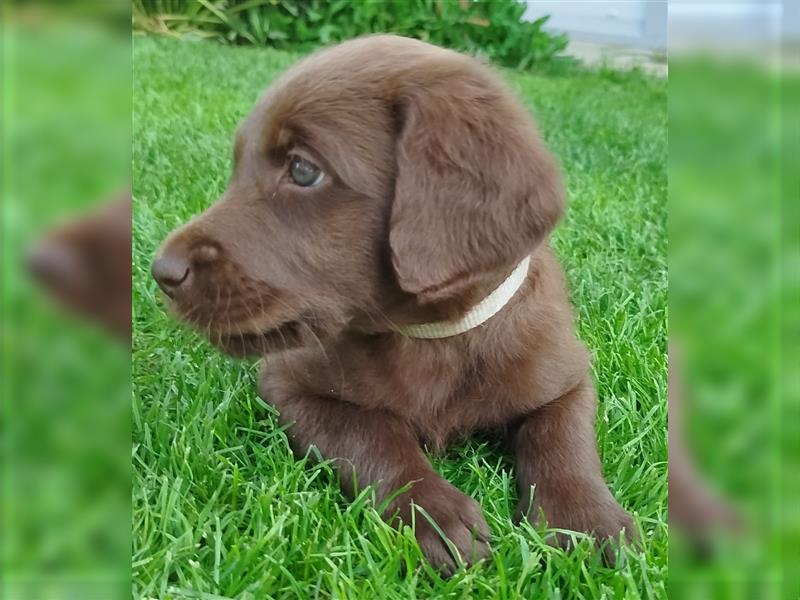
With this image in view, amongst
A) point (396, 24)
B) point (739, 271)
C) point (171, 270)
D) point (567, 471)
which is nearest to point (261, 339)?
point (171, 270)

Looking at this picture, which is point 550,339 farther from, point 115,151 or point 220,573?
point 115,151

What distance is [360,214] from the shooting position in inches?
57.7

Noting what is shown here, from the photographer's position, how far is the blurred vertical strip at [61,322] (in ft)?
2.00

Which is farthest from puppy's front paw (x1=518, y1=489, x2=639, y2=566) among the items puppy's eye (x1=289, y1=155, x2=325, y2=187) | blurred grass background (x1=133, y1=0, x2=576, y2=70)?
blurred grass background (x1=133, y1=0, x2=576, y2=70)

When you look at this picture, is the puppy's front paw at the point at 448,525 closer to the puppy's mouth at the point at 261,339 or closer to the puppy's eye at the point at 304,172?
the puppy's mouth at the point at 261,339

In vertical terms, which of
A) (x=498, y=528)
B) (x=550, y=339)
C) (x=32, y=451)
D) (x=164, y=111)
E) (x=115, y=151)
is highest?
(x=115, y=151)

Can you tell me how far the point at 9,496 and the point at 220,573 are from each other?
1.98 ft

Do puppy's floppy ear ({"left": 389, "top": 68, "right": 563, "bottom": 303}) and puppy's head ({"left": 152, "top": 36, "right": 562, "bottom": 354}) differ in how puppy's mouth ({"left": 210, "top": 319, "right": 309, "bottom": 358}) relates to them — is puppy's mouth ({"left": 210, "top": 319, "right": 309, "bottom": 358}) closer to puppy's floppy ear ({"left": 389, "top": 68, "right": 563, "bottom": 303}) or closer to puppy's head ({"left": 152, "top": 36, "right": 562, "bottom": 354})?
puppy's head ({"left": 152, "top": 36, "right": 562, "bottom": 354})

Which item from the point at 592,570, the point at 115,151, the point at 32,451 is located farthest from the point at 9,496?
the point at 592,570

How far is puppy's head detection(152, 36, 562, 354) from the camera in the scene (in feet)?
4.70

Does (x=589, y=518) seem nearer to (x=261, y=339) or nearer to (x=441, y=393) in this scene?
(x=441, y=393)

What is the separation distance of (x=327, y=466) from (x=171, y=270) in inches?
17.6


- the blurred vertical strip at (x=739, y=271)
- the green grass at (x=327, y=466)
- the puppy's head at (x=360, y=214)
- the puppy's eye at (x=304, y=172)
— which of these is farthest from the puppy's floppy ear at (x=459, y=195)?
the blurred vertical strip at (x=739, y=271)

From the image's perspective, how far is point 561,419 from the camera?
159cm
